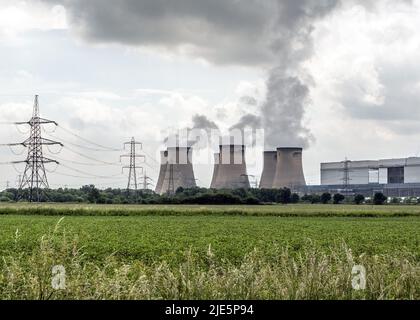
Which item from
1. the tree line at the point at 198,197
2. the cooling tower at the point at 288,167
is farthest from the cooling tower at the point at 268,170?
the cooling tower at the point at 288,167

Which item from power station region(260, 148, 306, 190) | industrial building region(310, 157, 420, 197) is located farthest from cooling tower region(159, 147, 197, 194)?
industrial building region(310, 157, 420, 197)

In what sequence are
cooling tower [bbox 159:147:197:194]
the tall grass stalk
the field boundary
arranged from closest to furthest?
1. the tall grass stalk
2. the field boundary
3. cooling tower [bbox 159:147:197:194]

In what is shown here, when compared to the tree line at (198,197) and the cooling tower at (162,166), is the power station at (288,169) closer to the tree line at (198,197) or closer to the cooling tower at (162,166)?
the tree line at (198,197)

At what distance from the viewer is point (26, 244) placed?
19422mm

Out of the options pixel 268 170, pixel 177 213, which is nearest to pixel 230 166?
pixel 268 170

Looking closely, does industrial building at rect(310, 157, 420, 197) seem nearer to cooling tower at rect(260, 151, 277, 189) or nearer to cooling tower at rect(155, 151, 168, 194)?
cooling tower at rect(260, 151, 277, 189)

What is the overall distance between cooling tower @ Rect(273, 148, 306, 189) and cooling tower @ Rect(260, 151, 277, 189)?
536cm

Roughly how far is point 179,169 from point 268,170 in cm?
1217

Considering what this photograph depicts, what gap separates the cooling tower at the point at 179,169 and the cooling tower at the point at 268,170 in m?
9.59

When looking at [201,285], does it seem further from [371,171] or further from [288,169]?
[371,171]

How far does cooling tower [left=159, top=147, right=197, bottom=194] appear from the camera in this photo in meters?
82.2
